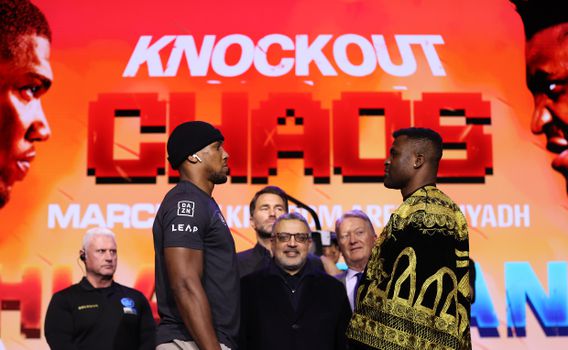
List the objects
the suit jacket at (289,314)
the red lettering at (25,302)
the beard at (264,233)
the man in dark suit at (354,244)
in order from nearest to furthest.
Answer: the suit jacket at (289,314) < the man in dark suit at (354,244) < the beard at (264,233) < the red lettering at (25,302)

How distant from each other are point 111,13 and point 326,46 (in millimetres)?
1605

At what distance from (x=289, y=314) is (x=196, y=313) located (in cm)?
110

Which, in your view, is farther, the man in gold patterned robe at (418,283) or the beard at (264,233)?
the beard at (264,233)

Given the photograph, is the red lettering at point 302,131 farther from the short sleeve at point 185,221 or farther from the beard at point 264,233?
the short sleeve at point 185,221

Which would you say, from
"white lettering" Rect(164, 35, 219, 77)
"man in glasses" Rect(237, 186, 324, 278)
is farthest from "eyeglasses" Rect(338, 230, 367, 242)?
"white lettering" Rect(164, 35, 219, 77)

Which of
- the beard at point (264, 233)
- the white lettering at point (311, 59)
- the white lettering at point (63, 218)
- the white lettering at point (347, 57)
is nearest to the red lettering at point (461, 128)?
the white lettering at point (347, 57)

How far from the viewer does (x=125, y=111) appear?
18.6 ft

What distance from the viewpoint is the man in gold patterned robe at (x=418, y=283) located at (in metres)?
2.65

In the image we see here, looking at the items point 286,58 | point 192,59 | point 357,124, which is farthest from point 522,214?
point 192,59

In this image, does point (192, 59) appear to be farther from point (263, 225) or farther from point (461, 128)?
point (461, 128)

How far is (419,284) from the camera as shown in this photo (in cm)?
265

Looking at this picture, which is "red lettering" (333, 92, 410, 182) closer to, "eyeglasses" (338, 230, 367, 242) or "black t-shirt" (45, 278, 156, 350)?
"eyeglasses" (338, 230, 367, 242)

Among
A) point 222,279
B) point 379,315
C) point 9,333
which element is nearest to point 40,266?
point 9,333

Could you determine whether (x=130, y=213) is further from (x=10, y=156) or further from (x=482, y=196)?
(x=482, y=196)
